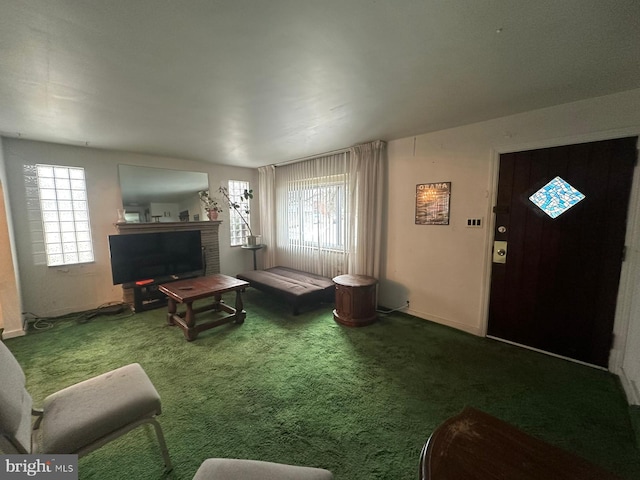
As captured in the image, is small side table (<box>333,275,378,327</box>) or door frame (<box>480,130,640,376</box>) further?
small side table (<box>333,275,378,327</box>)

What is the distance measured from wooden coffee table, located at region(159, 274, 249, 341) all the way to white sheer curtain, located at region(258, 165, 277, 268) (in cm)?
178

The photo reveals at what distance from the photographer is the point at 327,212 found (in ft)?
14.2

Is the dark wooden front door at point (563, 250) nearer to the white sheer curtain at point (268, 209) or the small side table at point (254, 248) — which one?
the white sheer curtain at point (268, 209)

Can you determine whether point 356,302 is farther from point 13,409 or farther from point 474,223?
point 13,409

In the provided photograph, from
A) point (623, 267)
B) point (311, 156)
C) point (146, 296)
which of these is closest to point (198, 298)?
point (146, 296)

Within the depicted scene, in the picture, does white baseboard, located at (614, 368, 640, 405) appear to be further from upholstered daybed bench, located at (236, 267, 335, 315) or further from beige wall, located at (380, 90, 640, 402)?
upholstered daybed bench, located at (236, 267, 335, 315)

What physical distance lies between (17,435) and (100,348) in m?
2.01

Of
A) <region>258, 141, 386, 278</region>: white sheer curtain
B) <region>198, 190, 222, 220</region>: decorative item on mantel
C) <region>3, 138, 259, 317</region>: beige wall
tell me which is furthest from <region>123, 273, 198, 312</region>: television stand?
<region>258, 141, 386, 278</region>: white sheer curtain

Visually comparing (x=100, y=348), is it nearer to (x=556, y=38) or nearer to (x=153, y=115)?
(x=153, y=115)

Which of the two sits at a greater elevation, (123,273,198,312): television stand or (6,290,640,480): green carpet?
(123,273,198,312): television stand

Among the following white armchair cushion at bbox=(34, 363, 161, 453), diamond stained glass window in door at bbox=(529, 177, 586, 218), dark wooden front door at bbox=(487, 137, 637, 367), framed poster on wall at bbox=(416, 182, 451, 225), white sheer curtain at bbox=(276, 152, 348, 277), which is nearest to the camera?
white armchair cushion at bbox=(34, 363, 161, 453)

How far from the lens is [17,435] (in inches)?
42.3

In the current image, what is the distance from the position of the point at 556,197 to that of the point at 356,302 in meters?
2.31

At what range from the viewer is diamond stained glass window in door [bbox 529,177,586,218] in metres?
2.34
